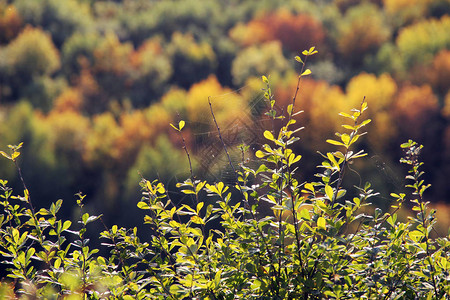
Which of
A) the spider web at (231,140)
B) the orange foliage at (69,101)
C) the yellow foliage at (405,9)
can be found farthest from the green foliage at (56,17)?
the spider web at (231,140)

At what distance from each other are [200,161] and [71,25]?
151 ft

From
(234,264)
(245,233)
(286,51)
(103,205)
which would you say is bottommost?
(103,205)

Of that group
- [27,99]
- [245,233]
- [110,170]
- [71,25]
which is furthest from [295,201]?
[71,25]

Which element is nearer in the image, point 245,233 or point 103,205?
point 245,233

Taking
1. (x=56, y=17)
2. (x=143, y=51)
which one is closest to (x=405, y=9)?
(x=143, y=51)

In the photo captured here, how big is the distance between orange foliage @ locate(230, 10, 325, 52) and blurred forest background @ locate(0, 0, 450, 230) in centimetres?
12

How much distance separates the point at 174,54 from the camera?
42.3 metres

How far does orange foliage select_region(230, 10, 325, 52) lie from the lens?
4372 centimetres

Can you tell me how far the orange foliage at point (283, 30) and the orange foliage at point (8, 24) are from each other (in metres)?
17.0

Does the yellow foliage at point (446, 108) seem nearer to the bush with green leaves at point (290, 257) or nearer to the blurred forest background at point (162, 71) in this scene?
the blurred forest background at point (162, 71)

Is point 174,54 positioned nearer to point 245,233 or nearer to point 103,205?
point 103,205

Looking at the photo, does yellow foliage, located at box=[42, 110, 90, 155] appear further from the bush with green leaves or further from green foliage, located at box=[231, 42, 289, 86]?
the bush with green leaves

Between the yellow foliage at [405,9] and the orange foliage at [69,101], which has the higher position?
the yellow foliage at [405,9]

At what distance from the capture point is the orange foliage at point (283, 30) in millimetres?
43719
